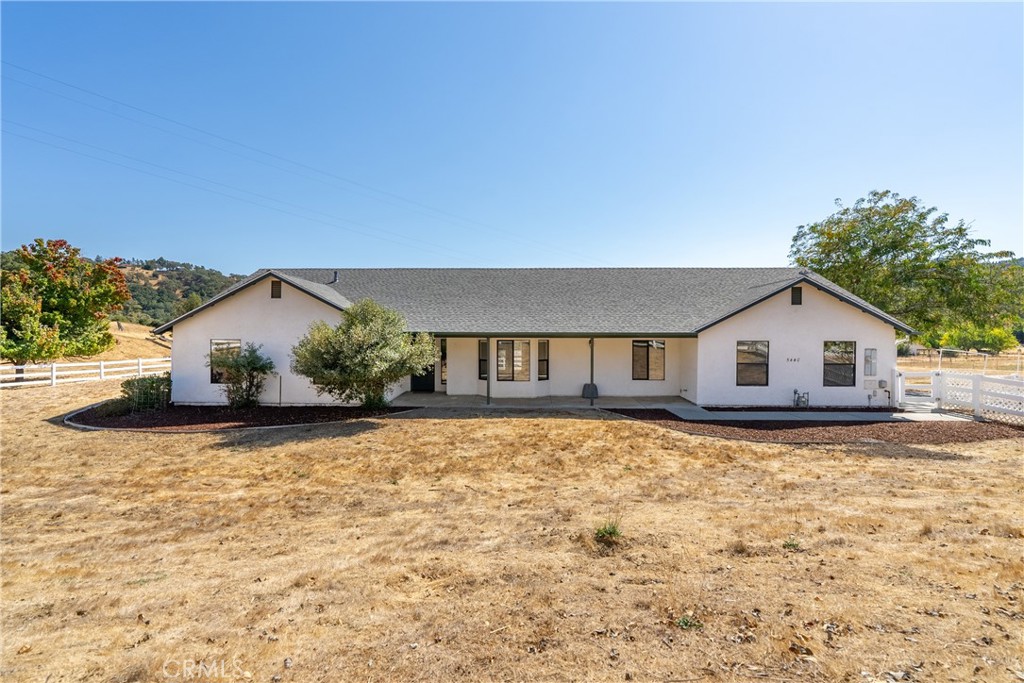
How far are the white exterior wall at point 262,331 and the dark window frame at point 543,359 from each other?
7.26 meters

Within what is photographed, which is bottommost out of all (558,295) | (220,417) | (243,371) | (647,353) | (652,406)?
(220,417)

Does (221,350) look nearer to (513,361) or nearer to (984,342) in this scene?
(513,361)

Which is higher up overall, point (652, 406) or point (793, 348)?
point (793, 348)

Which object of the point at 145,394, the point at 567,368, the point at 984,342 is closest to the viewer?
the point at 145,394

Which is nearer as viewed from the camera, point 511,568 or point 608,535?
point 511,568

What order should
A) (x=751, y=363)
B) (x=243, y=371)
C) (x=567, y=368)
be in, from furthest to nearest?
(x=567, y=368) < (x=751, y=363) < (x=243, y=371)

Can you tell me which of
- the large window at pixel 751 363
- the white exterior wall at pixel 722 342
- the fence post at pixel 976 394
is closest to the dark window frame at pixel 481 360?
the white exterior wall at pixel 722 342

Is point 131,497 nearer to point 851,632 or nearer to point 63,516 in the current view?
point 63,516

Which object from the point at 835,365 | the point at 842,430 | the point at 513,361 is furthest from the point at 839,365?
the point at 513,361

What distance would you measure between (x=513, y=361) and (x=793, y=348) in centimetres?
967

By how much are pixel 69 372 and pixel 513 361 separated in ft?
70.4

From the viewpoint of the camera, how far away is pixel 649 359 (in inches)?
691

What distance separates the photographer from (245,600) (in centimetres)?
427

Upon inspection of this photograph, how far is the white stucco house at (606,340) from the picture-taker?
15.4 meters
